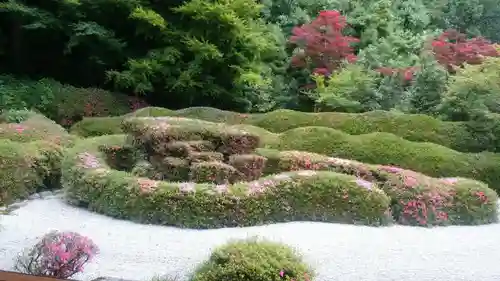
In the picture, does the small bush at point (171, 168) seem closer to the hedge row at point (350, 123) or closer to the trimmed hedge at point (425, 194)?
the trimmed hedge at point (425, 194)

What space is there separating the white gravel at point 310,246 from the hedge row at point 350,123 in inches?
68.2

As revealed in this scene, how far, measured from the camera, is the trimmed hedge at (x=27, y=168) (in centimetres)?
512

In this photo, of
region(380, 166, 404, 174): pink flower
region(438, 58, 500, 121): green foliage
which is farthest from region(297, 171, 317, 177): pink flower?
region(438, 58, 500, 121): green foliage

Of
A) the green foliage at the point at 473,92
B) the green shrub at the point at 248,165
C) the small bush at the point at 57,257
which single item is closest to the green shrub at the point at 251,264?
the small bush at the point at 57,257

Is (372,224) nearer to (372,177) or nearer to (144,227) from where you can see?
(372,177)

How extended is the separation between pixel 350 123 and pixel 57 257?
4401 millimetres

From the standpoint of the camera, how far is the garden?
3254 mm

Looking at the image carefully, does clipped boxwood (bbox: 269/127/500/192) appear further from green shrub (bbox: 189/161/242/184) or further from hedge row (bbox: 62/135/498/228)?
green shrub (bbox: 189/161/242/184)

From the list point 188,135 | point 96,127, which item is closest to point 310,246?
point 188,135

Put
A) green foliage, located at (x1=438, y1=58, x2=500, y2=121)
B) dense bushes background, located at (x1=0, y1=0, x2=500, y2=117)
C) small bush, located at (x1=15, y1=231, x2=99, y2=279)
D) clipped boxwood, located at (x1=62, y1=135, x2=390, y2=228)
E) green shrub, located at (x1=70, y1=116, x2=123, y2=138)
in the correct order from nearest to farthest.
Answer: small bush, located at (x1=15, y1=231, x2=99, y2=279)
clipped boxwood, located at (x1=62, y1=135, x2=390, y2=228)
green foliage, located at (x1=438, y1=58, x2=500, y2=121)
dense bushes background, located at (x1=0, y1=0, x2=500, y2=117)
green shrub, located at (x1=70, y1=116, x2=123, y2=138)

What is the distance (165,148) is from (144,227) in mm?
1415

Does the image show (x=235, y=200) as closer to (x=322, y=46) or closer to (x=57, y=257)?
(x=57, y=257)

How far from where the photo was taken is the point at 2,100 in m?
5.96

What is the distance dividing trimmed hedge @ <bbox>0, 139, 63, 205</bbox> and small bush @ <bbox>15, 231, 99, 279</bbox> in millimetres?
2035
